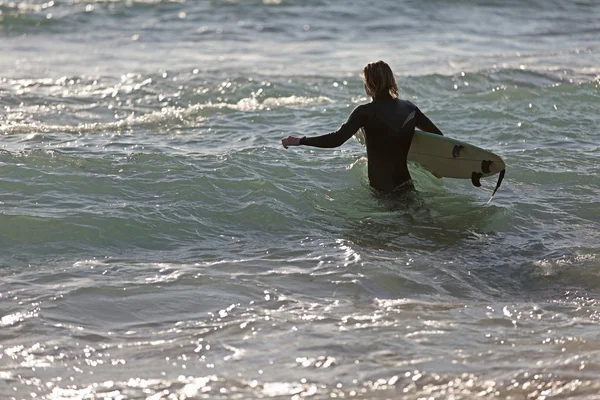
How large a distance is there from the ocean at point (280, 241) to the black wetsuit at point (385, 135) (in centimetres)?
25

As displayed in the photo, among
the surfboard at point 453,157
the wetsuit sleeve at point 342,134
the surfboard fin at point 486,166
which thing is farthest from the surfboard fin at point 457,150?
the wetsuit sleeve at point 342,134

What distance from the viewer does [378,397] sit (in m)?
4.18

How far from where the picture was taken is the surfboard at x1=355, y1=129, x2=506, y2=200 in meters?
7.31

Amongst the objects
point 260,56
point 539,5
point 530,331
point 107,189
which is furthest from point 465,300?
point 539,5

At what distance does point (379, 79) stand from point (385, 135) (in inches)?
19.0

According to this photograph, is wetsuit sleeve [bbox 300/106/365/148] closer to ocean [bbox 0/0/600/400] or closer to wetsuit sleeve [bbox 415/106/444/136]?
wetsuit sleeve [bbox 415/106/444/136]

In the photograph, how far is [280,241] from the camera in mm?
6738

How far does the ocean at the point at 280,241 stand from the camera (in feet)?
14.8

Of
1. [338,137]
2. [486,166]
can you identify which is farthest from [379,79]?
[486,166]

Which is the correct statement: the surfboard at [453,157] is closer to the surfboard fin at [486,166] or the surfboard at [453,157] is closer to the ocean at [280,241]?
the surfboard fin at [486,166]

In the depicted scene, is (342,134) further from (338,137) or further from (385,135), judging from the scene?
(385,135)

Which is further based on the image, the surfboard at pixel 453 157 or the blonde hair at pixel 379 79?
the surfboard at pixel 453 157

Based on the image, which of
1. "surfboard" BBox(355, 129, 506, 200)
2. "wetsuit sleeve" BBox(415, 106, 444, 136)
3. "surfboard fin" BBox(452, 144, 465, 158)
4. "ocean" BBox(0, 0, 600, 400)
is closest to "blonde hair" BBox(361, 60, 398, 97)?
"wetsuit sleeve" BBox(415, 106, 444, 136)

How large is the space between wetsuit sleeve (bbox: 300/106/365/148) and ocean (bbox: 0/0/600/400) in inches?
27.3
